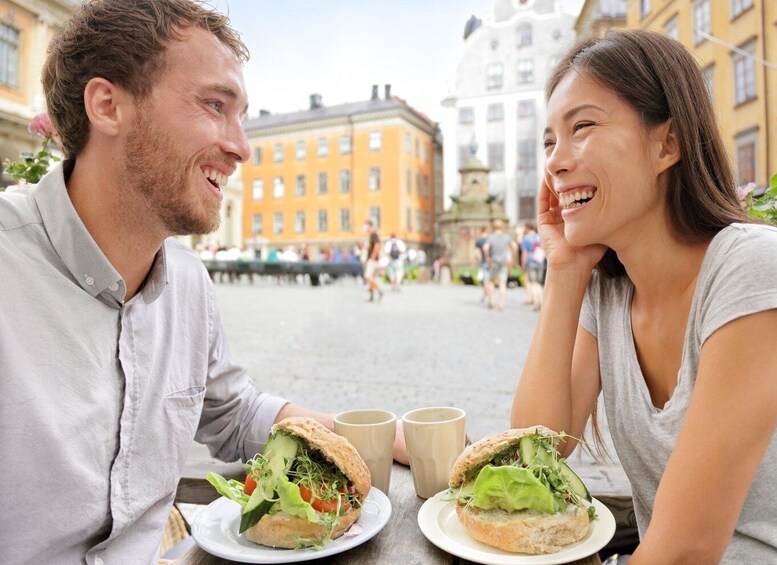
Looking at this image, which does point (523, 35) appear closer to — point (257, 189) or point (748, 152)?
point (257, 189)

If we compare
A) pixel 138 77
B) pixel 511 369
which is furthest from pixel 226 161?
pixel 511 369

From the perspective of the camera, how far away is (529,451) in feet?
3.32

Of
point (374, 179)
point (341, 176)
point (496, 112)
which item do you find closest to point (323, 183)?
point (341, 176)

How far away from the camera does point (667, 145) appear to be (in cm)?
137

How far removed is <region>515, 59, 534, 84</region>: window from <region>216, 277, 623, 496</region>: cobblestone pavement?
2840cm

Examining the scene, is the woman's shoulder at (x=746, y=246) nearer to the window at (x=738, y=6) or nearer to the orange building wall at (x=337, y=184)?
the window at (x=738, y=6)

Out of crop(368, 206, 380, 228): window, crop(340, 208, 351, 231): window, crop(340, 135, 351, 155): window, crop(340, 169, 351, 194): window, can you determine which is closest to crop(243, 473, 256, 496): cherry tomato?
crop(368, 206, 380, 228): window

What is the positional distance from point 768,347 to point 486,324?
8908 mm

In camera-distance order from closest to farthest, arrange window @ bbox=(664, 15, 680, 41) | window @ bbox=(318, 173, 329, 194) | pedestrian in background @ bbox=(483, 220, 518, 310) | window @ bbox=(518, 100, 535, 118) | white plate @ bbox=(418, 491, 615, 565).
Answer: white plate @ bbox=(418, 491, 615, 565), pedestrian in background @ bbox=(483, 220, 518, 310), window @ bbox=(664, 15, 680, 41), window @ bbox=(518, 100, 535, 118), window @ bbox=(318, 173, 329, 194)

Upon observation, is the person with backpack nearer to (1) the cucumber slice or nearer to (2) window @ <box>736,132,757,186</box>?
(2) window @ <box>736,132,757,186</box>

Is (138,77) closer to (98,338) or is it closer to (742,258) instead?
(98,338)

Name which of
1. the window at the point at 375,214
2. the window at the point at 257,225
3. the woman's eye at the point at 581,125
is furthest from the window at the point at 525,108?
the woman's eye at the point at 581,125

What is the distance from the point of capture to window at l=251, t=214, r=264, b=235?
47500mm

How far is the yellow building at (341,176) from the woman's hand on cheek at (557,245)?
39.0m
